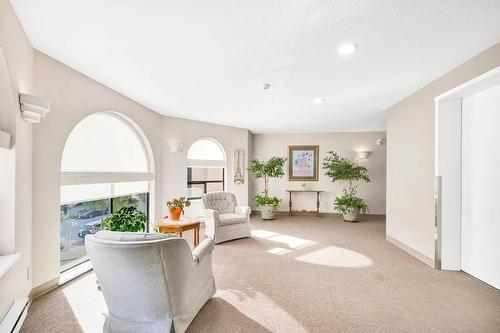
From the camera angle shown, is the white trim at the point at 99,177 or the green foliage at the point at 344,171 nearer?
the white trim at the point at 99,177

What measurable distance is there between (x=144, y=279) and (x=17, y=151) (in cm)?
159

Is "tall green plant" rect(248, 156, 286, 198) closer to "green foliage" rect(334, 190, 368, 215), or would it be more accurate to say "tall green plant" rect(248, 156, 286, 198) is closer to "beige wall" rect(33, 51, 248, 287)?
"green foliage" rect(334, 190, 368, 215)

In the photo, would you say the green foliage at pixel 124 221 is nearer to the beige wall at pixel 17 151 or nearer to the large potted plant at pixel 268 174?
the beige wall at pixel 17 151

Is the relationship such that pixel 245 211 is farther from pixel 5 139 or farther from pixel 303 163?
pixel 5 139

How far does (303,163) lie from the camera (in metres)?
7.56

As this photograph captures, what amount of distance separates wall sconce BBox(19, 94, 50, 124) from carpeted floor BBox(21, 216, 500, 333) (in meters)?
1.80

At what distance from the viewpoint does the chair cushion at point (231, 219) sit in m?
4.55

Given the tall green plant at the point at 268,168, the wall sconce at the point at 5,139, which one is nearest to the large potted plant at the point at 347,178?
the tall green plant at the point at 268,168

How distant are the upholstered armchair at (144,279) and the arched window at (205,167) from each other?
3.95m

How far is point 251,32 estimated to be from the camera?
2.17 metres

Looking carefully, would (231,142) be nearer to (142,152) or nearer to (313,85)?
(142,152)

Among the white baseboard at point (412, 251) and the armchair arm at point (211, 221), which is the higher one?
the armchair arm at point (211, 221)

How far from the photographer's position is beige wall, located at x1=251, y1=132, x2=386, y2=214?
721 centimetres

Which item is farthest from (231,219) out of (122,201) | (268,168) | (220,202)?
(268,168)
